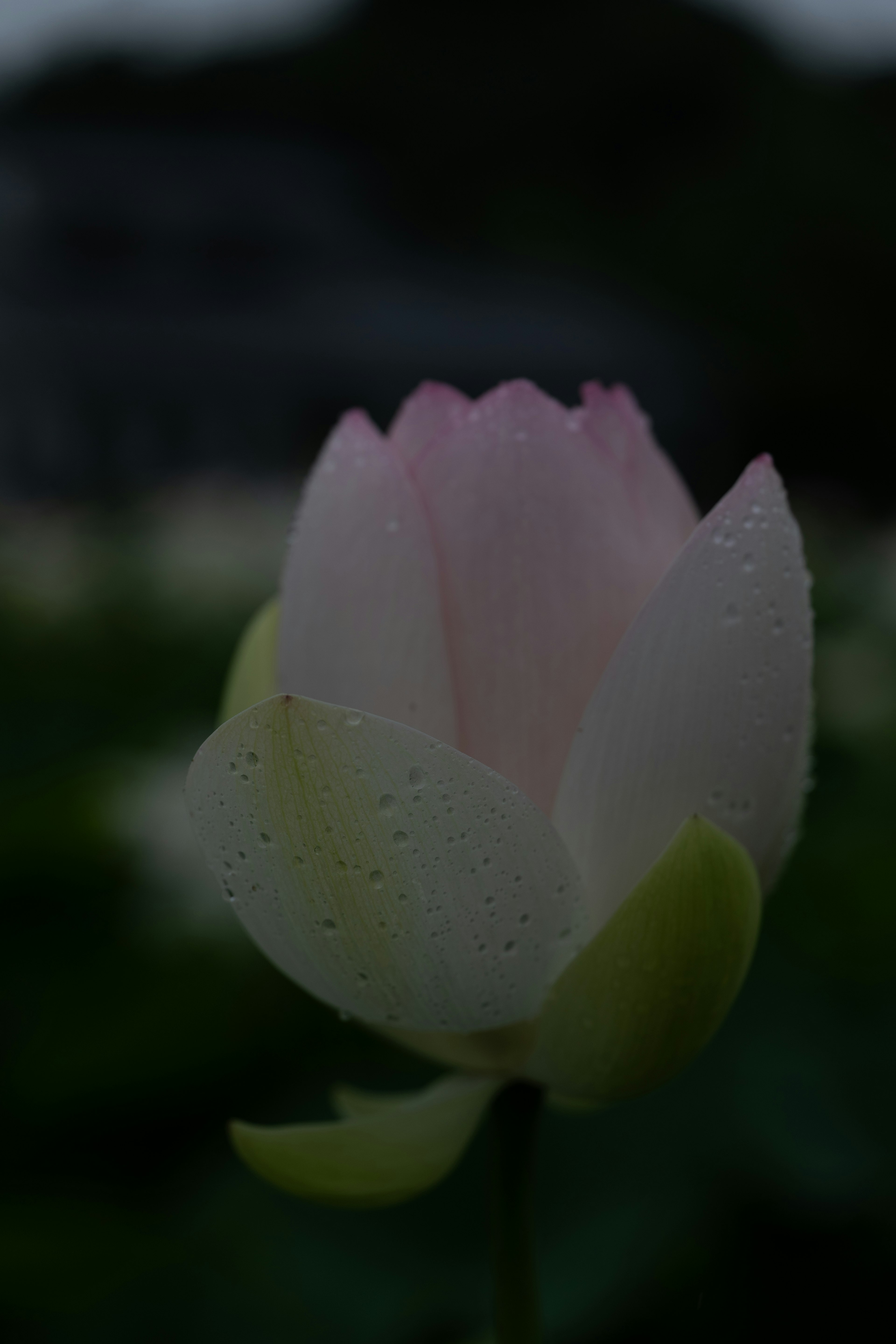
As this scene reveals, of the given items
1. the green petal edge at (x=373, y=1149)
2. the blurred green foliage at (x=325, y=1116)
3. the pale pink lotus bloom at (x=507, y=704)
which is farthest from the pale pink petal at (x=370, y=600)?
the blurred green foliage at (x=325, y=1116)

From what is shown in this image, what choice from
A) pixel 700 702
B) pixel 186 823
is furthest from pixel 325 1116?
pixel 700 702

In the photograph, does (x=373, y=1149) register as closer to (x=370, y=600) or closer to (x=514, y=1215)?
(x=514, y=1215)

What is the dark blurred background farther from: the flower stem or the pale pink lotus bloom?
the pale pink lotus bloom

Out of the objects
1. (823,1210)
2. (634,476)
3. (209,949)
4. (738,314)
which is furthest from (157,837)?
(738,314)

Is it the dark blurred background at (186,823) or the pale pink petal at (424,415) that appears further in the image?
the dark blurred background at (186,823)

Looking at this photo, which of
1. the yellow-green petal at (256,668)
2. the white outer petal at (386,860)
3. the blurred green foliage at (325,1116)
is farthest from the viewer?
the blurred green foliage at (325,1116)

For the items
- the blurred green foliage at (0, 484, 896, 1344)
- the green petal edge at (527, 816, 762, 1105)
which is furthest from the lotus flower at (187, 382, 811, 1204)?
the blurred green foliage at (0, 484, 896, 1344)

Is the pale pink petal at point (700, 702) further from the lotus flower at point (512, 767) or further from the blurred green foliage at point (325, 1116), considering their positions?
the blurred green foliage at point (325, 1116)

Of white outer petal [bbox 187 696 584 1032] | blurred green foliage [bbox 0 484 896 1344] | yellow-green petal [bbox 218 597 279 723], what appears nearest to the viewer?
white outer petal [bbox 187 696 584 1032]
